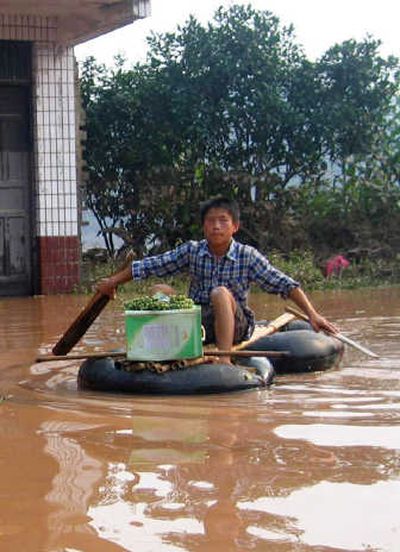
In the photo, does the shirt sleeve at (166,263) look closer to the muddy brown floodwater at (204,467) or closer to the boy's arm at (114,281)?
the boy's arm at (114,281)

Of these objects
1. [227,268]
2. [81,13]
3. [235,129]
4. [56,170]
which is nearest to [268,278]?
[227,268]

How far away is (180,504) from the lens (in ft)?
12.5

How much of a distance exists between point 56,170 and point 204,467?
410 inches

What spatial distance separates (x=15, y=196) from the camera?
14562 millimetres

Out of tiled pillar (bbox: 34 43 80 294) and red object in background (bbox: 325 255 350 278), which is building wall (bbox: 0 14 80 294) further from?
red object in background (bbox: 325 255 350 278)

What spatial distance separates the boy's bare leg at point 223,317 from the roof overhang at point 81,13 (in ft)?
24.9

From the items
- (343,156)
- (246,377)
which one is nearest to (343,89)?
(343,156)

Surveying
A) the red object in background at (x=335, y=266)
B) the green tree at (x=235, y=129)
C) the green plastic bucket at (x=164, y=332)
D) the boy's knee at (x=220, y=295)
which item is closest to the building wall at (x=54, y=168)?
the green tree at (x=235, y=129)

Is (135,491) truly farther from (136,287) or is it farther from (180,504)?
(136,287)

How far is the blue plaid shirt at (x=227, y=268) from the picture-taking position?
6941mm

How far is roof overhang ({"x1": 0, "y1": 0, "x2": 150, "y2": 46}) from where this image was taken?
13.4m

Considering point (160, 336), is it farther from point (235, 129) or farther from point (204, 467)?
point (235, 129)

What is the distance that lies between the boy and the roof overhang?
7176mm

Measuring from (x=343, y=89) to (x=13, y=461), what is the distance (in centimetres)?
1390
